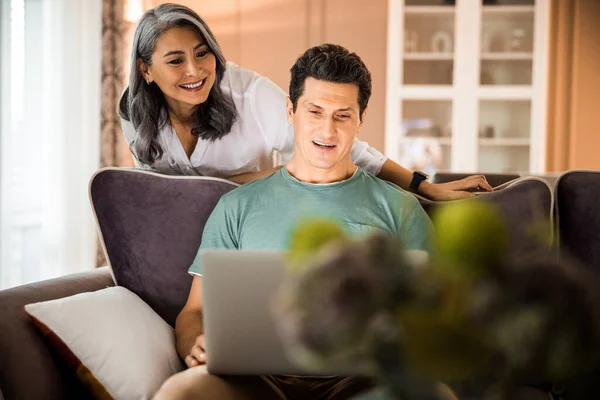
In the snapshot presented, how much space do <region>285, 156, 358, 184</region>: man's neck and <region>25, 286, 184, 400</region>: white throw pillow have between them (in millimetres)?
544

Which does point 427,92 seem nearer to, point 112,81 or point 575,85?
point 575,85

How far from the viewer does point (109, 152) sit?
167 inches

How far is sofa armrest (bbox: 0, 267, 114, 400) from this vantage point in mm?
1467

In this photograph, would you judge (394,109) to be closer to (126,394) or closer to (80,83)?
(80,83)

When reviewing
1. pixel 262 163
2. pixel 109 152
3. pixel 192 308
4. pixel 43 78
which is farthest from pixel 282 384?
pixel 109 152

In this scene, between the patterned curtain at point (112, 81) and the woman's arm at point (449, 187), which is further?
the patterned curtain at point (112, 81)

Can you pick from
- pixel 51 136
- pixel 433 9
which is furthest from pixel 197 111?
pixel 433 9

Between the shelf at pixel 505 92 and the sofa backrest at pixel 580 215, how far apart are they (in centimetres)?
370

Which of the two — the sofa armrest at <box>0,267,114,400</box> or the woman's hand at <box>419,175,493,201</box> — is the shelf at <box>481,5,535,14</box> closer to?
the woman's hand at <box>419,175,493,201</box>

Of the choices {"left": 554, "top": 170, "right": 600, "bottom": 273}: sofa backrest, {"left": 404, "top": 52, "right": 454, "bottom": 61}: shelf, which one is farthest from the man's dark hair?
{"left": 404, "top": 52, "right": 454, "bottom": 61}: shelf

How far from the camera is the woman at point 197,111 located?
6.81ft

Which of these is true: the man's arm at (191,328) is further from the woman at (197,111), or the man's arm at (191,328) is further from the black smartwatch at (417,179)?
the black smartwatch at (417,179)

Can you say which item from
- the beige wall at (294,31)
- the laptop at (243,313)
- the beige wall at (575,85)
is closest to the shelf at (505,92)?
the beige wall at (575,85)

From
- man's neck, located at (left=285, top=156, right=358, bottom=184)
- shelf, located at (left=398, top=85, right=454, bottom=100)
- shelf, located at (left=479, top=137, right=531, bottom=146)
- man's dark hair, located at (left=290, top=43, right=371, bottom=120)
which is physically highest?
shelf, located at (left=398, top=85, right=454, bottom=100)
